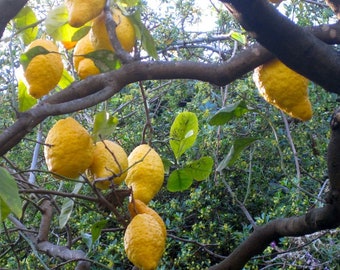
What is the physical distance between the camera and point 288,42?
19.3 inches

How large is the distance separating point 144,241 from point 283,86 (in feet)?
0.73

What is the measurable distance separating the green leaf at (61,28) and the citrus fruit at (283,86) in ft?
0.82

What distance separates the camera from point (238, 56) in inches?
22.5

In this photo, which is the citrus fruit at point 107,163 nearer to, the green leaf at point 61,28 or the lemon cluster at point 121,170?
the lemon cluster at point 121,170

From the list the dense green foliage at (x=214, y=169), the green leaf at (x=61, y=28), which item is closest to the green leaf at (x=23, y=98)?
the green leaf at (x=61, y=28)

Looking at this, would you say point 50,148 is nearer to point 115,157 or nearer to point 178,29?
point 115,157

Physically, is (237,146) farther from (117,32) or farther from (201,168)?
(117,32)

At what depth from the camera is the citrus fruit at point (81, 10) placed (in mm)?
587

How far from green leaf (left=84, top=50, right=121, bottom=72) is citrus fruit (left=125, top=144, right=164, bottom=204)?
111 millimetres

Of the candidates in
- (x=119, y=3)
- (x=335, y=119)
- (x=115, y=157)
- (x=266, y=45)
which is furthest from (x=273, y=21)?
(x=119, y=3)

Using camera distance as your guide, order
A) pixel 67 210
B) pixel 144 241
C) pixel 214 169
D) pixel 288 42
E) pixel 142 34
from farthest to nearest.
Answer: pixel 214 169, pixel 67 210, pixel 142 34, pixel 144 241, pixel 288 42

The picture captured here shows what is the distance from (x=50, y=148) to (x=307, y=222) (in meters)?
0.33

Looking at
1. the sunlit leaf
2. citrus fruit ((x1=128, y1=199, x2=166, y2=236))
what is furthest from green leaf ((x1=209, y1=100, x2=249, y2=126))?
the sunlit leaf

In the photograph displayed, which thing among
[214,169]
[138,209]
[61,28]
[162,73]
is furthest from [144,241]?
[214,169]
